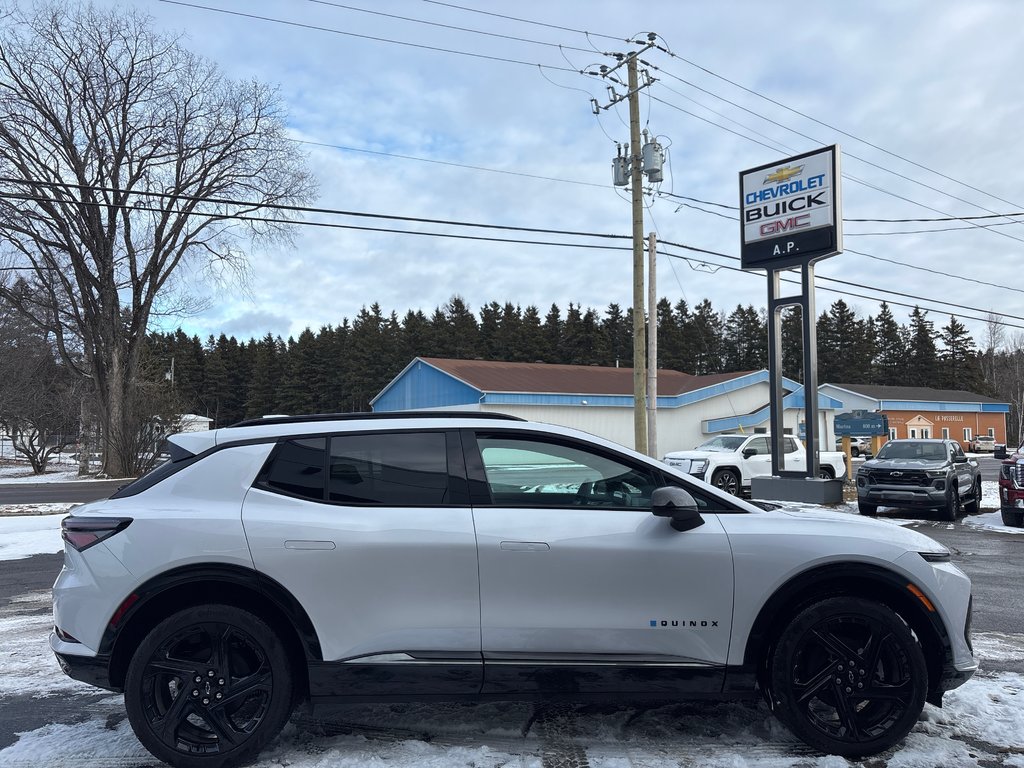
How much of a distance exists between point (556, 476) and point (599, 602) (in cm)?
67

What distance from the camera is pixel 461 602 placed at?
3.56m

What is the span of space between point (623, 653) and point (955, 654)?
166 cm

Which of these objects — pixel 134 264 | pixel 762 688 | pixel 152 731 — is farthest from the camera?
pixel 134 264

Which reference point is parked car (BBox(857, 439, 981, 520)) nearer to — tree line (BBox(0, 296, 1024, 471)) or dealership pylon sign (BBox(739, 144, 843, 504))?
dealership pylon sign (BBox(739, 144, 843, 504))

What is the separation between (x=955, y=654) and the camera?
12.1 ft

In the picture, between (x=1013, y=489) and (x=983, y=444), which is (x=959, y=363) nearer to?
(x=983, y=444)

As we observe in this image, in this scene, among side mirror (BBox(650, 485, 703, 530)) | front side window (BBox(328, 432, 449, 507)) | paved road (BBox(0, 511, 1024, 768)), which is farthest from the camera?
paved road (BBox(0, 511, 1024, 768))

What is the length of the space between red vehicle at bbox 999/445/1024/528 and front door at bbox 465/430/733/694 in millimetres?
12885

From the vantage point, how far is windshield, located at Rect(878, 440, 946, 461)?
15.8 meters

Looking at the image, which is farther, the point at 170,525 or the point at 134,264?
the point at 134,264

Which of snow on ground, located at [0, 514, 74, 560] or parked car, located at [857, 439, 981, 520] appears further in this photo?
parked car, located at [857, 439, 981, 520]

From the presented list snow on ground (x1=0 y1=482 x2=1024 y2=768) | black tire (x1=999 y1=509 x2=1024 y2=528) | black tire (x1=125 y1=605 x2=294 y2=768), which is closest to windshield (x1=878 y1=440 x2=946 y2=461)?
black tire (x1=999 y1=509 x2=1024 y2=528)

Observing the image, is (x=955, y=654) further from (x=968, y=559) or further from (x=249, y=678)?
(x=968, y=559)

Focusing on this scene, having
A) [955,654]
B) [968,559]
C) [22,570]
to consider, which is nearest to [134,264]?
[22,570]
